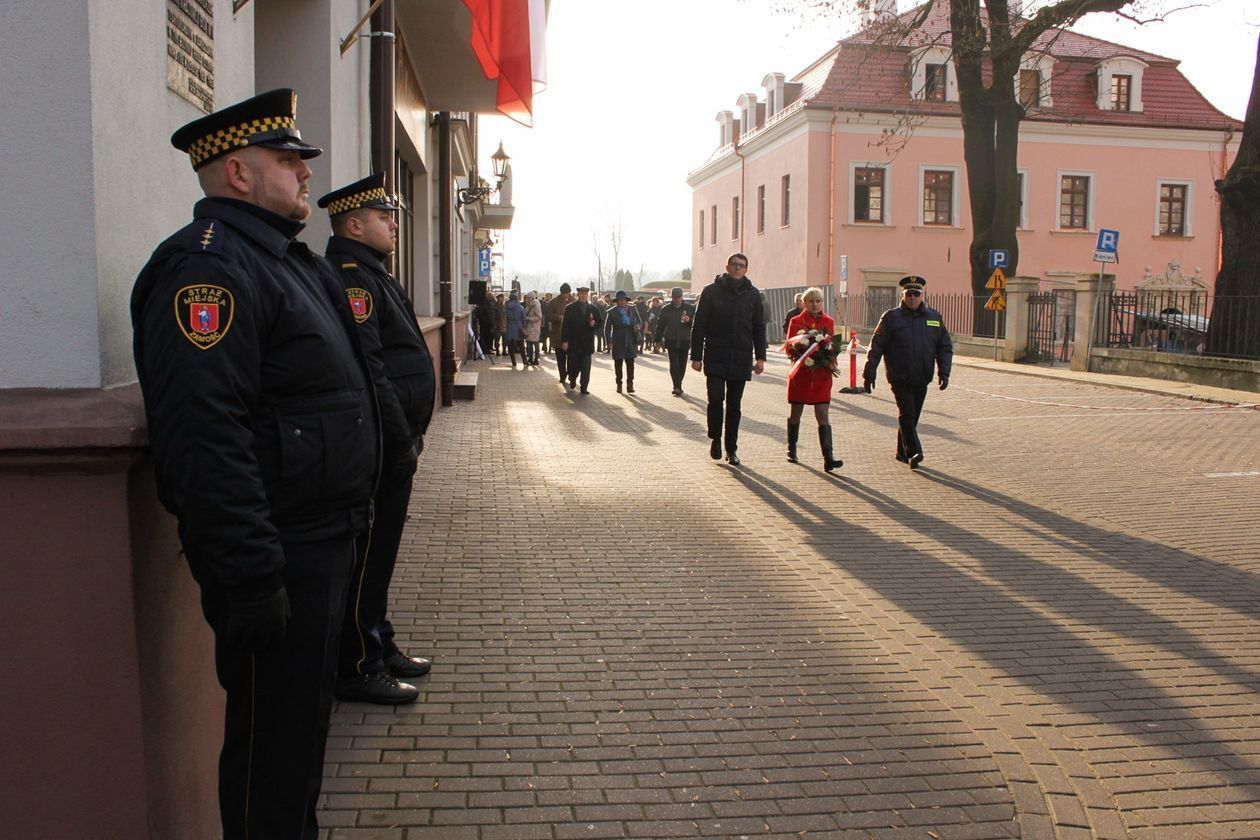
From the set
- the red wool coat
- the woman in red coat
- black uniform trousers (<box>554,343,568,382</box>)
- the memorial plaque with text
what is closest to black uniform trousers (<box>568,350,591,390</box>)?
black uniform trousers (<box>554,343,568,382</box>)

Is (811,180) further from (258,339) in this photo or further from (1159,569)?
(258,339)

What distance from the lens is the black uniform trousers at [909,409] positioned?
34.4 ft

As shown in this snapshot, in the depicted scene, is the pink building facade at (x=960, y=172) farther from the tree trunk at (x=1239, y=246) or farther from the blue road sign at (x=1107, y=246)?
the tree trunk at (x=1239, y=246)

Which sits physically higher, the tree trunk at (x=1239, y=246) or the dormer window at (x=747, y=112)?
the dormer window at (x=747, y=112)

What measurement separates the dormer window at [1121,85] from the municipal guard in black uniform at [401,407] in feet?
150

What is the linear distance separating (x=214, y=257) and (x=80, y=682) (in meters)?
1.08

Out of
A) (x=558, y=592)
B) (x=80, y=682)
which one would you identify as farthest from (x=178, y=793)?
(x=558, y=592)

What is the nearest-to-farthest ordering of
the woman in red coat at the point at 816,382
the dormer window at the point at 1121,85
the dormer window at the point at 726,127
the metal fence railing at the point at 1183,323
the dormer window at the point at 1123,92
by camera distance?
1. the woman in red coat at the point at 816,382
2. the metal fence railing at the point at 1183,323
3. the dormer window at the point at 1121,85
4. the dormer window at the point at 1123,92
5. the dormer window at the point at 726,127

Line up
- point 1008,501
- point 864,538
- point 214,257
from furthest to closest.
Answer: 1. point 1008,501
2. point 864,538
3. point 214,257

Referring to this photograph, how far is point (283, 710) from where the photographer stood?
2789mm

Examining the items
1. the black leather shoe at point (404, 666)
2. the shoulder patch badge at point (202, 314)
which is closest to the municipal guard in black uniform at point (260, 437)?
the shoulder patch badge at point (202, 314)

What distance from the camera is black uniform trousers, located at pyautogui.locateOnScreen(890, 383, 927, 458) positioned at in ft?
34.4

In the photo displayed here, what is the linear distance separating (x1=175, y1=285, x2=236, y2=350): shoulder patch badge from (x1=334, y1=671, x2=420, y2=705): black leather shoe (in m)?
2.27

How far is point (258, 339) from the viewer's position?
102 inches
